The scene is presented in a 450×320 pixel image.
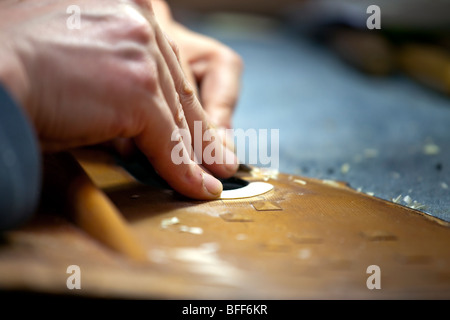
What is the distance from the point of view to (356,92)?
2037 millimetres

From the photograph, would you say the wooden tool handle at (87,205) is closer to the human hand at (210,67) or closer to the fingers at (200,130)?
the fingers at (200,130)

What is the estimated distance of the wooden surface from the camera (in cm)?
48

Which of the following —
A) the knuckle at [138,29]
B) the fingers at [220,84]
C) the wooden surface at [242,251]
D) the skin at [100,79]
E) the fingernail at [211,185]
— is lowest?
the wooden surface at [242,251]

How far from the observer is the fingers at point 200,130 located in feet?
2.51

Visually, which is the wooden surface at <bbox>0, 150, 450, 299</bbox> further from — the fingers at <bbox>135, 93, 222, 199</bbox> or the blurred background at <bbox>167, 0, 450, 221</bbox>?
the blurred background at <bbox>167, 0, 450, 221</bbox>

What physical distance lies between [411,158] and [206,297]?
941 millimetres

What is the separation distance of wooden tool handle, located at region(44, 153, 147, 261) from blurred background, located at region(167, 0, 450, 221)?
56cm

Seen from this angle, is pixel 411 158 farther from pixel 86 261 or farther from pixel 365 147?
pixel 86 261

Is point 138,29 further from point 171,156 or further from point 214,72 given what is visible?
point 214,72

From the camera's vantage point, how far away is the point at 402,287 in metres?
0.54

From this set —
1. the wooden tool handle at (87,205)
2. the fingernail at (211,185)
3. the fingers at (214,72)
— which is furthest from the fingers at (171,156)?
the fingers at (214,72)

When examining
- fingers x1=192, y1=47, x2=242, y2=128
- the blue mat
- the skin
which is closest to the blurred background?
the blue mat

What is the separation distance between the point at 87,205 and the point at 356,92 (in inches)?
64.9

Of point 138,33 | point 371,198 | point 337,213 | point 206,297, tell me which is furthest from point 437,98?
point 206,297
